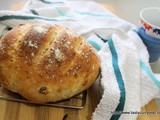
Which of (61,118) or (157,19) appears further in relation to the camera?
(157,19)

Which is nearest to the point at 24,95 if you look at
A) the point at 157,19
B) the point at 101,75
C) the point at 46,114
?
the point at 46,114

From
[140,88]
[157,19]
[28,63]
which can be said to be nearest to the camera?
[28,63]

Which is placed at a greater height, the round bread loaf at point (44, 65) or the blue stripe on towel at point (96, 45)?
the round bread loaf at point (44, 65)

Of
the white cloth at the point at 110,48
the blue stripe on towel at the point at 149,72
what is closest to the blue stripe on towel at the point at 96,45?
the white cloth at the point at 110,48

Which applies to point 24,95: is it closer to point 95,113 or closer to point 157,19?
point 95,113

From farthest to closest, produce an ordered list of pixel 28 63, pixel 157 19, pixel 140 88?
pixel 157 19
pixel 140 88
pixel 28 63

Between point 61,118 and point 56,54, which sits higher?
point 56,54

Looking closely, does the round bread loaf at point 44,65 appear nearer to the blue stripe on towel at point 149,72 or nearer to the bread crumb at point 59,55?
the bread crumb at point 59,55
